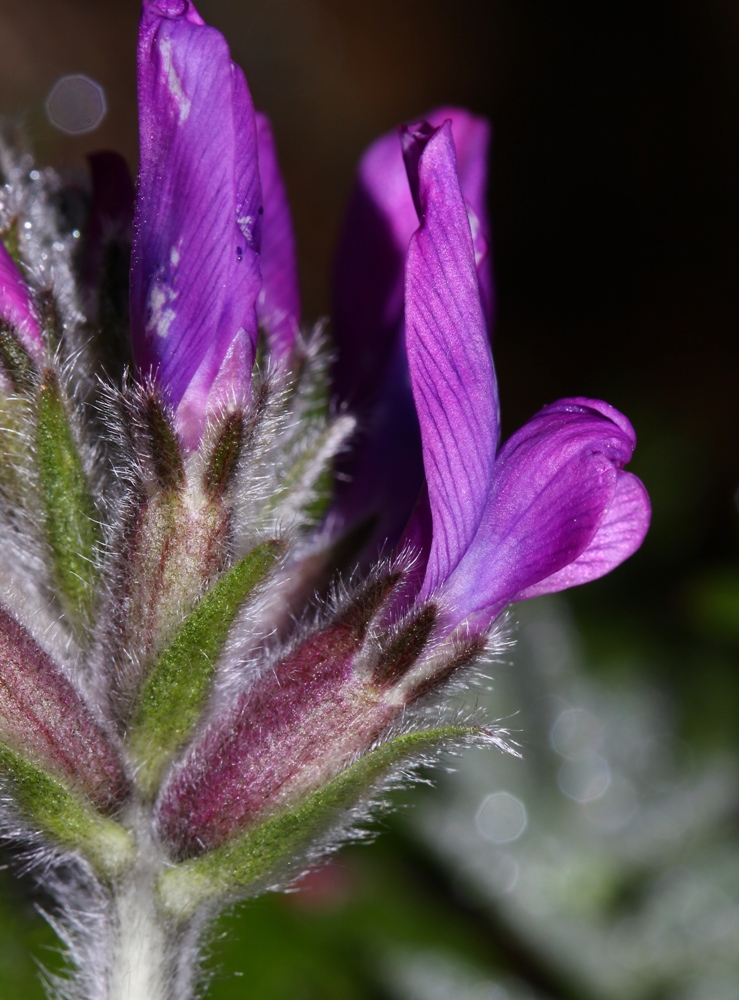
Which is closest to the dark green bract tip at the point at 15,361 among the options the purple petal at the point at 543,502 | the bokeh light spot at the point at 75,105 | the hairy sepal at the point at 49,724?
the hairy sepal at the point at 49,724

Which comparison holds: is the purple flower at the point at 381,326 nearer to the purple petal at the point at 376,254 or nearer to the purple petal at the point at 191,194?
the purple petal at the point at 376,254

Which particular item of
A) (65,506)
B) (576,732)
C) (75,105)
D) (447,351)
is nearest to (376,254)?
(447,351)

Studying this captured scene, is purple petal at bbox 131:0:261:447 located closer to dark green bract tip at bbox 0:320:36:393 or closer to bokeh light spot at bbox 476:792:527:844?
dark green bract tip at bbox 0:320:36:393

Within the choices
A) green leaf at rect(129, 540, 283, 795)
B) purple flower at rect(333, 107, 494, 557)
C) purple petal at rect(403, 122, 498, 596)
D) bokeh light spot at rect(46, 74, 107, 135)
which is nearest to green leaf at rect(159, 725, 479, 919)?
green leaf at rect(129, 540, 283, 795)

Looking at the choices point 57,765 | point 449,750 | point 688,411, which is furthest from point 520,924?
point 688,411

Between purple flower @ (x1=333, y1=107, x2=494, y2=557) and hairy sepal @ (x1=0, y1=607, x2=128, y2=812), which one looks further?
purple flower @ (x1=333, y1=107, x2=494, y2=557)
